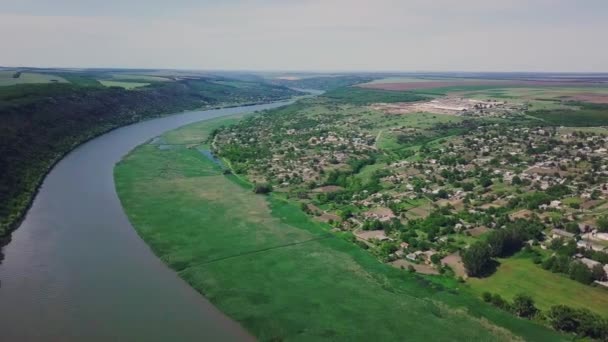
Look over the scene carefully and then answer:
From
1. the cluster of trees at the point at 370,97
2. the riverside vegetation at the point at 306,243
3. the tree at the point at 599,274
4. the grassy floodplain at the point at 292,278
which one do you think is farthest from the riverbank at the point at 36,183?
the cluster of trees at the point at 370,97

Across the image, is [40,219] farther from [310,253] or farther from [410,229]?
[410,229]

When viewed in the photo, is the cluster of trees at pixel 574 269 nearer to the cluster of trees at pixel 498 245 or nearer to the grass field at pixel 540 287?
the grass field at pixel 540 287

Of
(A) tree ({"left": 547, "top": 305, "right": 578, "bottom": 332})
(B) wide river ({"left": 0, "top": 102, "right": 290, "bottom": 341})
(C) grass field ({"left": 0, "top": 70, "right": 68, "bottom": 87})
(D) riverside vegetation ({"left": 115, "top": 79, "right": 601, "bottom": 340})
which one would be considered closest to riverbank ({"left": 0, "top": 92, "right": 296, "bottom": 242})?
(B) wide river ({"left": 0, "top": 102, "right": 290, "bottom": 341})

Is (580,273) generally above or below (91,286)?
above

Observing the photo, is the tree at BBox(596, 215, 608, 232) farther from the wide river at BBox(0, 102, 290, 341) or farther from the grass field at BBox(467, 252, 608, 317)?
the wide river at BBox(0, 102, 290, 341)

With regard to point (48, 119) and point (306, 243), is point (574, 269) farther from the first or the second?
point (48, 119)

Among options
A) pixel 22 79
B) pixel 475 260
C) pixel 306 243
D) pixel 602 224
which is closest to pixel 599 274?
pixel 475 260
